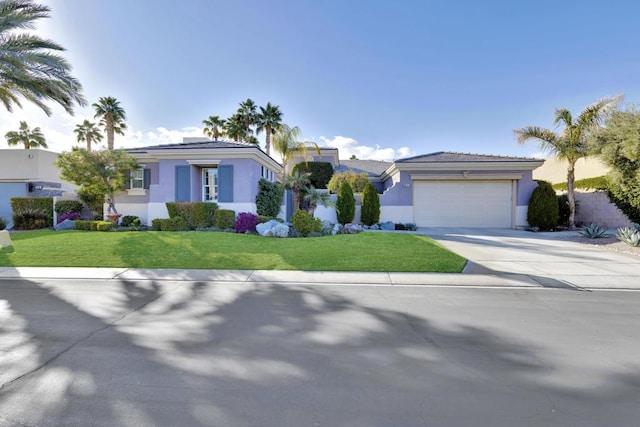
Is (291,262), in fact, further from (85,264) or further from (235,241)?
(85,264)

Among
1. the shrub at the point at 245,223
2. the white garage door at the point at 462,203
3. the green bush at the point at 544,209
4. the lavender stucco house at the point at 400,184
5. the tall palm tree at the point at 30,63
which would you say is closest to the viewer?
the tall palm tree at the point at 30,63

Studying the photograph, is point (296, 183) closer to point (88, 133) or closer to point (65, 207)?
point (65, 207)

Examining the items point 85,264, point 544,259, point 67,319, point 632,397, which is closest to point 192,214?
point 85,264

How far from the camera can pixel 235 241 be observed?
440 inches

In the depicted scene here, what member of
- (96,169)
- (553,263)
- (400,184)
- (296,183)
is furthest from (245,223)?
(553,263)

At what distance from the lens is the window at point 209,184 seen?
16.2 metres

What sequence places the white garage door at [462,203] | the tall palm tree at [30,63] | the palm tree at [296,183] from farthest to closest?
the white garage door at [462,203], the palm tree at [296,183], the tall palm tree at [30,63]

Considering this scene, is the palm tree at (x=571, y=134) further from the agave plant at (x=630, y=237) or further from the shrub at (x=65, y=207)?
the shrub at (x=65, y=207)

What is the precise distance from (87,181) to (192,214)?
5.42 metres

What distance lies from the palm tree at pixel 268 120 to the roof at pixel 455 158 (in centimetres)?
1750

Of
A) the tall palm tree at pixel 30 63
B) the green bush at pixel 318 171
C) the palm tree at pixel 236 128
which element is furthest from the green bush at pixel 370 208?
the palm tree at pixel 236 128

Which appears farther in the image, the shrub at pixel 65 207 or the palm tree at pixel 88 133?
the palm tree at pixel 88 133

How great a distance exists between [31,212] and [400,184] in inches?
807

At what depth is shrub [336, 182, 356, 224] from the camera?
56.7 feet
